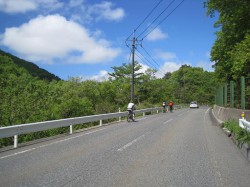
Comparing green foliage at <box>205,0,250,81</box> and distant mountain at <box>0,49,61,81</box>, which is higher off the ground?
distant mountain at <box>0,49,61,81</box>

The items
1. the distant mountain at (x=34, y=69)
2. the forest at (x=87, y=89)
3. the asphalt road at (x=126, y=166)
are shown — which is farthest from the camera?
the distant mountain at (x=34, y=69)

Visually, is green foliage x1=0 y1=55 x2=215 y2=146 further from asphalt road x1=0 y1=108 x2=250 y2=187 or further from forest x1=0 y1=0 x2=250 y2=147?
asphalt road x1=0 y1=108 x2=250 y2=187

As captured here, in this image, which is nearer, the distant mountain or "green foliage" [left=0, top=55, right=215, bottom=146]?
"green foliage" [left=0, top=55, right=215, bottom=146]

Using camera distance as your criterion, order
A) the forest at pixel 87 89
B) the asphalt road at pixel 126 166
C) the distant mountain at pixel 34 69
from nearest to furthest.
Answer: the asphalt road at pixel 126 166 < the forest at pixel 87 89 < the distant mountain at pixel 34 69

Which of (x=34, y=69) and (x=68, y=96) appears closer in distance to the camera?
(x=68, y=96)

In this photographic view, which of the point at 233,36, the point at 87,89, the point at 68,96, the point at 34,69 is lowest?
the point at 68,96

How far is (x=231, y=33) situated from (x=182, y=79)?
8992 cm

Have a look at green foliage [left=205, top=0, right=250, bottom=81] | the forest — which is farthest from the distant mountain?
green foliage [left=205, top=0, right=250, bottom=81]

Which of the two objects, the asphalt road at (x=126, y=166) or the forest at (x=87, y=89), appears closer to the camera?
the asphalt road at (x=126, y=166)

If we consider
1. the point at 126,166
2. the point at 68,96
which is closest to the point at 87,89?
the point at 68,96

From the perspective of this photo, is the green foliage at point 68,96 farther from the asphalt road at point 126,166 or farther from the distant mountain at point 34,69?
the distant mountain at point 34,69

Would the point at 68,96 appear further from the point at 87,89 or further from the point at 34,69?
the point at 34,69

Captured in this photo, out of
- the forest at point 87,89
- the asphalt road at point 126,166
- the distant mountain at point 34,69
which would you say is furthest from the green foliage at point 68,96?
the distant mountain at point 34,69

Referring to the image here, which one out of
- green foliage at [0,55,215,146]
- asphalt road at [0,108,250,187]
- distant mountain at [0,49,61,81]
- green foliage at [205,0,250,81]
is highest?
distant mountain at [0,49,61,81]
